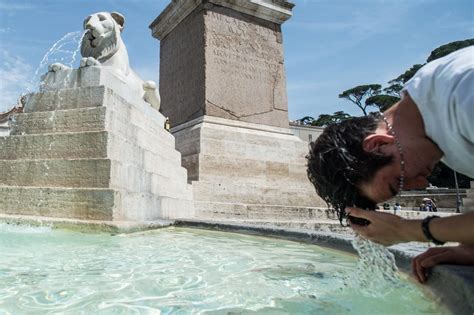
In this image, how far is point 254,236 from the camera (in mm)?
3633

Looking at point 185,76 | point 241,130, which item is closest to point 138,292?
point 241,130

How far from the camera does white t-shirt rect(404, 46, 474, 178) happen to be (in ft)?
2.91

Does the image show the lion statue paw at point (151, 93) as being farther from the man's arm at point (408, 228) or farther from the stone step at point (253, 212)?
the man's arm at point (408, 228)

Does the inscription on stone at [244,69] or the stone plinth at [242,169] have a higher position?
the inscription on stone at [244,69]

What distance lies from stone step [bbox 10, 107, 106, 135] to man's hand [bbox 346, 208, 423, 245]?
3554mm

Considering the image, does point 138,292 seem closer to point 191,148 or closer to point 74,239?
point 74,239

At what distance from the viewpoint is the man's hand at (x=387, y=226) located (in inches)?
48.9

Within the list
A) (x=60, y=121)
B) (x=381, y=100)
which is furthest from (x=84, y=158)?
(x=381, y=100)

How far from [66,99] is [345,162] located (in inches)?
167

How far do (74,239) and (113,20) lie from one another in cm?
359

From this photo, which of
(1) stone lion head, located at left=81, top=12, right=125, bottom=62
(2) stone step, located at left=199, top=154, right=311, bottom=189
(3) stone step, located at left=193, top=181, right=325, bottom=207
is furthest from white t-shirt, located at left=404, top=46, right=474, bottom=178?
(2) stone step, located at left=199, top=154, right=311, bottom=189

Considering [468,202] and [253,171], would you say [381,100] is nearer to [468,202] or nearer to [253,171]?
[468,202]

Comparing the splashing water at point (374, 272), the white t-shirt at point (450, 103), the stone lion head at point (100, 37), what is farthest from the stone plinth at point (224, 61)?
the white t-shirt at point (450, 103)

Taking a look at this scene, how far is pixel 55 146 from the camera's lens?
14.1ft
